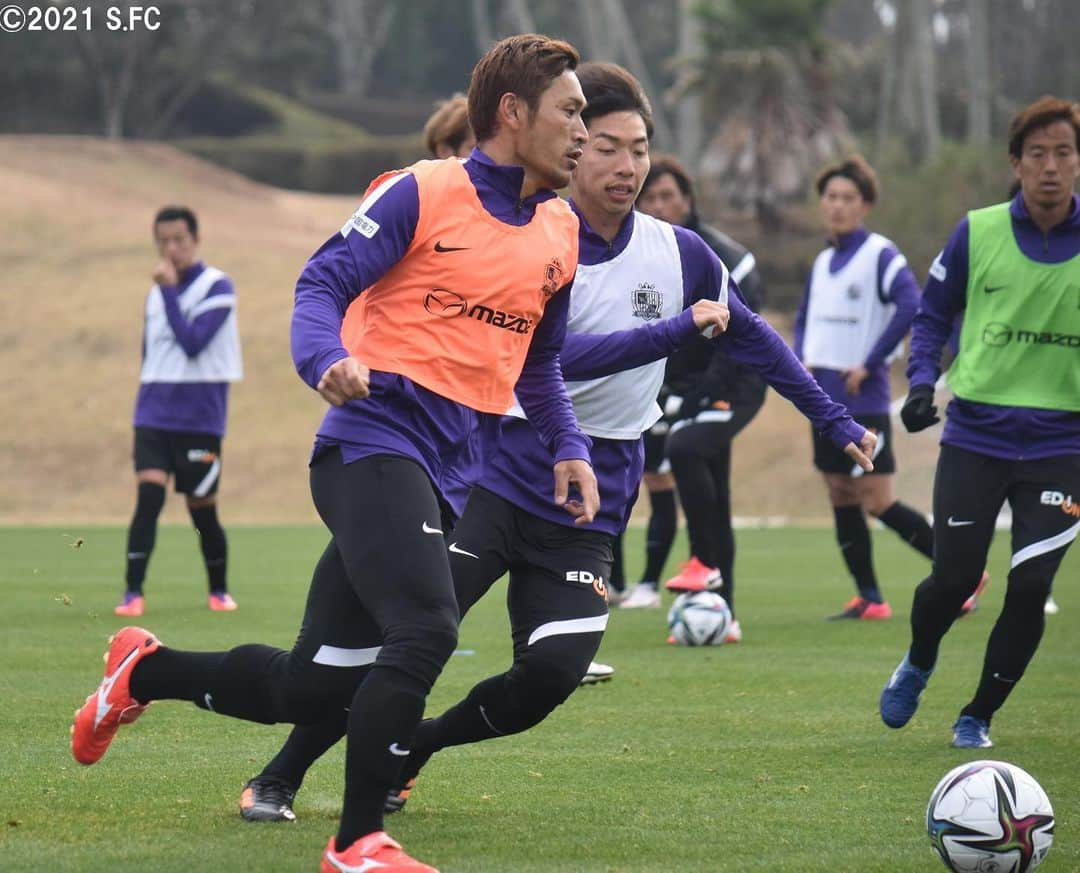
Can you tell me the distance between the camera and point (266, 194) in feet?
179

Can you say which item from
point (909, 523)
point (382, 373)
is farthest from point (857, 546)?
point (382, 373)

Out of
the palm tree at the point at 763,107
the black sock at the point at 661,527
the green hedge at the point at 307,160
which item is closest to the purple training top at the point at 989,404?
the black sock at the point at 661,527

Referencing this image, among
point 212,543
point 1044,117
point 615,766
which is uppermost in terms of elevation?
point 1044,117

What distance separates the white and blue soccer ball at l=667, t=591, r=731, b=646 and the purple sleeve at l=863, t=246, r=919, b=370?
2137 mm

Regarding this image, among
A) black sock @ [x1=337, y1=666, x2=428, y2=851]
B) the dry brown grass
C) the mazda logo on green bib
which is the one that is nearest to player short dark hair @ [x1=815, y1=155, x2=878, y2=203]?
the mazda logo on green bib

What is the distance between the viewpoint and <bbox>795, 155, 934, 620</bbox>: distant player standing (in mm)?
11578

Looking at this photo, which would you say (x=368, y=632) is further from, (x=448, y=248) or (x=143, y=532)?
(x=143, y=532)

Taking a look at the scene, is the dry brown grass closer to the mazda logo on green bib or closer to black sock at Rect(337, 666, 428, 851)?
the mazda logo on green bib

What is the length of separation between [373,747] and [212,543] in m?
7.85

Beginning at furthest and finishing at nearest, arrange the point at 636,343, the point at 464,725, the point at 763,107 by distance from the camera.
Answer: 1. the point at 763,107
2. the point at 636,343
3. the point at 464,725

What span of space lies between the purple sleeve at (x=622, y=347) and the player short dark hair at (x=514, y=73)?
2.82ft

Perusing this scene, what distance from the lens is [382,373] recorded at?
479 cm

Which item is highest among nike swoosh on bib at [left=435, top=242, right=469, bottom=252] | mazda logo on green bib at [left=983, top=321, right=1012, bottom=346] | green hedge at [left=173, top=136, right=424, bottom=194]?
nike swoosh on bib at [left=435, top=242, right=469, bottom=252]

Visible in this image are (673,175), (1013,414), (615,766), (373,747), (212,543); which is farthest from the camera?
(212,543)
